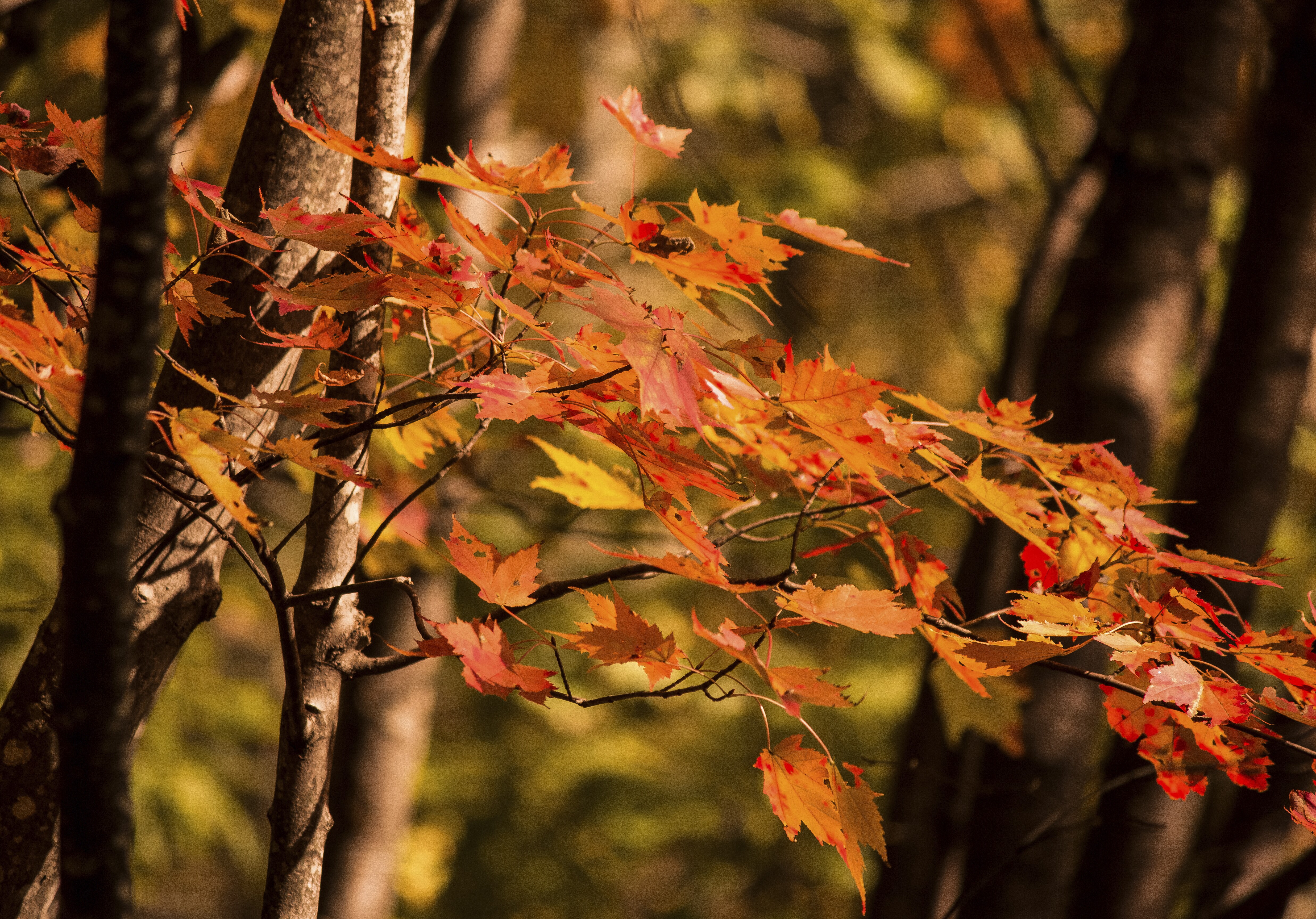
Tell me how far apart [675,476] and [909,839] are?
1.42m

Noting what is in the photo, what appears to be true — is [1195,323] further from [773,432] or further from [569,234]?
[569,234]

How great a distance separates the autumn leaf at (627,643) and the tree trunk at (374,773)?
5.24 ft

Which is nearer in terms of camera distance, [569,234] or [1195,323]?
[1195,323]

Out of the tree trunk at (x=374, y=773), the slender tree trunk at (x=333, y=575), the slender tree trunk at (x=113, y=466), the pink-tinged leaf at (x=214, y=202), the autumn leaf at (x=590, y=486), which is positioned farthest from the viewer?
the tree trunk at (x=374, y=773)

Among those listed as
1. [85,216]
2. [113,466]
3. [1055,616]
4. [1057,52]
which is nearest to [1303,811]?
[1055,616]

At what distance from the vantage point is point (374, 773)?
2.32 m

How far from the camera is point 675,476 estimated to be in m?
0.75

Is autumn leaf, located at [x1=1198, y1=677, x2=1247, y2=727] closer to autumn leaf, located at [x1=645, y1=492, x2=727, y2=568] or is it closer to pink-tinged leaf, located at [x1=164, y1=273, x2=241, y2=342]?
autumn leaf, located at [x1=645, y1=492, x2=727, y2=568]

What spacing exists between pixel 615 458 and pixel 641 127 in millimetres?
1973

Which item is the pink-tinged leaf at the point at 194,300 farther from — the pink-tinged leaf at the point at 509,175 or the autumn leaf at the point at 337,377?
the pink-tinged leaf at the point at 509,175

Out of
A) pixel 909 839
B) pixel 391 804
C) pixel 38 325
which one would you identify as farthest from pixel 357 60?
pixel 391 804

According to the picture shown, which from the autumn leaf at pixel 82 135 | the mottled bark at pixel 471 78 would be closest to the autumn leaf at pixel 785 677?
the autumn leaf at pixel 82 135

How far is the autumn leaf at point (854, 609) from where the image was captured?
0.72 meters

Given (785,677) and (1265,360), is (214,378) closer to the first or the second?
(785,677)
